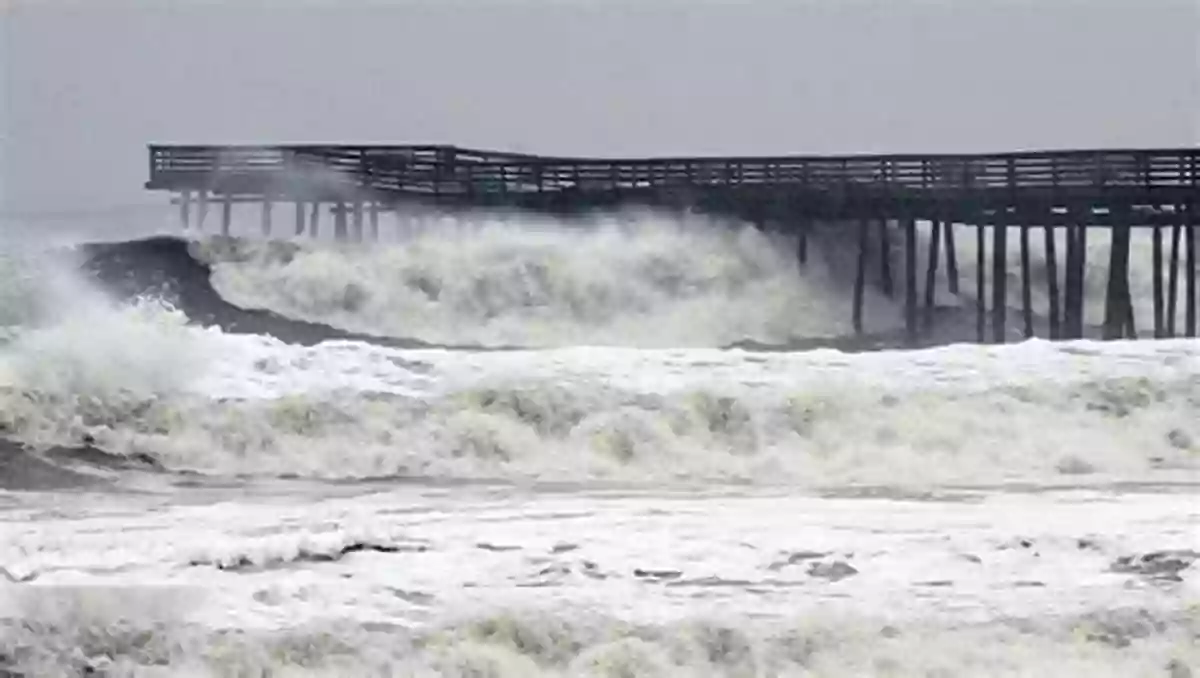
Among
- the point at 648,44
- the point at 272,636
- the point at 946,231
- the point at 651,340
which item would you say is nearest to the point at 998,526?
the point at 946,231

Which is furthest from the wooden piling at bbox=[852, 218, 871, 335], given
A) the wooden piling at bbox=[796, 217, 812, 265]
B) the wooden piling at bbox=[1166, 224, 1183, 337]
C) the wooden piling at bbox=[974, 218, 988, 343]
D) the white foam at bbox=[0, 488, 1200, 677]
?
the wooden piling at bbox=[1166, 224, 1183, 337]

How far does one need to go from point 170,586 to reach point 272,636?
0.76 ft

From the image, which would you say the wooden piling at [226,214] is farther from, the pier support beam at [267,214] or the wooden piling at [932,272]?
the wooden piling at [932,272]

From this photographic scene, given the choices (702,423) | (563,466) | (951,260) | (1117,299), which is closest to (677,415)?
(702,423)

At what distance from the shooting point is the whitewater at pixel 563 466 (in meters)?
2.70

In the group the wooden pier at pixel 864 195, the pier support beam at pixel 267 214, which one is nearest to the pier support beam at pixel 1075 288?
the wooden pier at pixel 864 195

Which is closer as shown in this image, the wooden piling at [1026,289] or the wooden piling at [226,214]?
the wooden piling at [1026,289]

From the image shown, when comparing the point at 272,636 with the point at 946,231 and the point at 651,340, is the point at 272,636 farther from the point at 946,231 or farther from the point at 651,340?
the point at 946,231

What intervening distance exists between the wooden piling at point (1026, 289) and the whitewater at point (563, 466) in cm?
3

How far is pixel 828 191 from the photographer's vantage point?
9.42 feet

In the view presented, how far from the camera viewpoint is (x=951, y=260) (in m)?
2.83

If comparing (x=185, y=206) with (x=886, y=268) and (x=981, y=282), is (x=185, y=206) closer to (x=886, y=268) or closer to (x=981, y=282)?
(x=886, y=268)

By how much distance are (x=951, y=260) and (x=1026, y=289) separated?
0.52ft

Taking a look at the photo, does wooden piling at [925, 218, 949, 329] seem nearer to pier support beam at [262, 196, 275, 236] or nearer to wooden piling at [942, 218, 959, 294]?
wooden piling at [942, 218, 959, 294]
